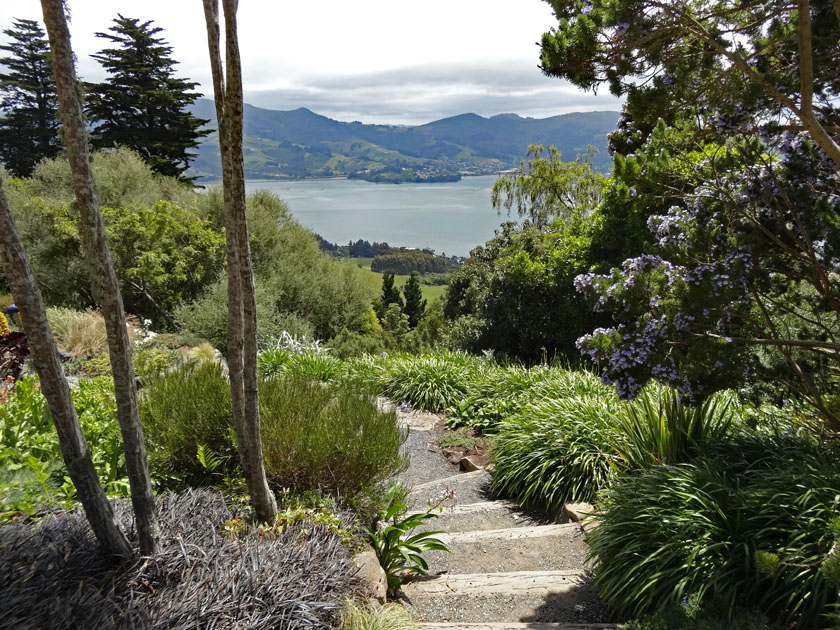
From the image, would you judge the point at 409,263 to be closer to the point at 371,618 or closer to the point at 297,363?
the point at 297,363

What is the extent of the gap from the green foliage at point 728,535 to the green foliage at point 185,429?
285cm

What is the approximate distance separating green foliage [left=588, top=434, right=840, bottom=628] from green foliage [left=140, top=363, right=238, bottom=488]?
285 cm

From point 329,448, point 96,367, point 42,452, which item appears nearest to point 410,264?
point 96,367

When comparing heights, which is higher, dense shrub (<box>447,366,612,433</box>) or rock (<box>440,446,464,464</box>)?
dense shrub (<box>447,366,612,433</box>)

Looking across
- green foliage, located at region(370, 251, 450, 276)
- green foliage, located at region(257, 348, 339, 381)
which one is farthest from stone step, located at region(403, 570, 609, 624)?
green foliage, located at region(370, 251, 450, 276)

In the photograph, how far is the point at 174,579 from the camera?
7.58 ft

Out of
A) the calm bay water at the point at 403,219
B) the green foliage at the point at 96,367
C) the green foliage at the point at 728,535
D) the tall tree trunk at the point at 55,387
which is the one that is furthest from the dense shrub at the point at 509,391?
the calm bay water at the point at 403,219

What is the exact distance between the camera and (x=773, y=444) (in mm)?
3484

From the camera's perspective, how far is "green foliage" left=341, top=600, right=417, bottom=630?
2365 mm

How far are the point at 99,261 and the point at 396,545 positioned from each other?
2.55 metres

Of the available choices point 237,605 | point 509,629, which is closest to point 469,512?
point 509,629

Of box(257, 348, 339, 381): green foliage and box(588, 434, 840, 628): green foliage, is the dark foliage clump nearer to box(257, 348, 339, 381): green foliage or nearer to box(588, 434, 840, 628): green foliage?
box(588, 434, 840, 628): green foliage

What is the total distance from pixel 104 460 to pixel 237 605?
212cm

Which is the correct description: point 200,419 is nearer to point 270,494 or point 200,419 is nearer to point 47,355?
point 270,494
